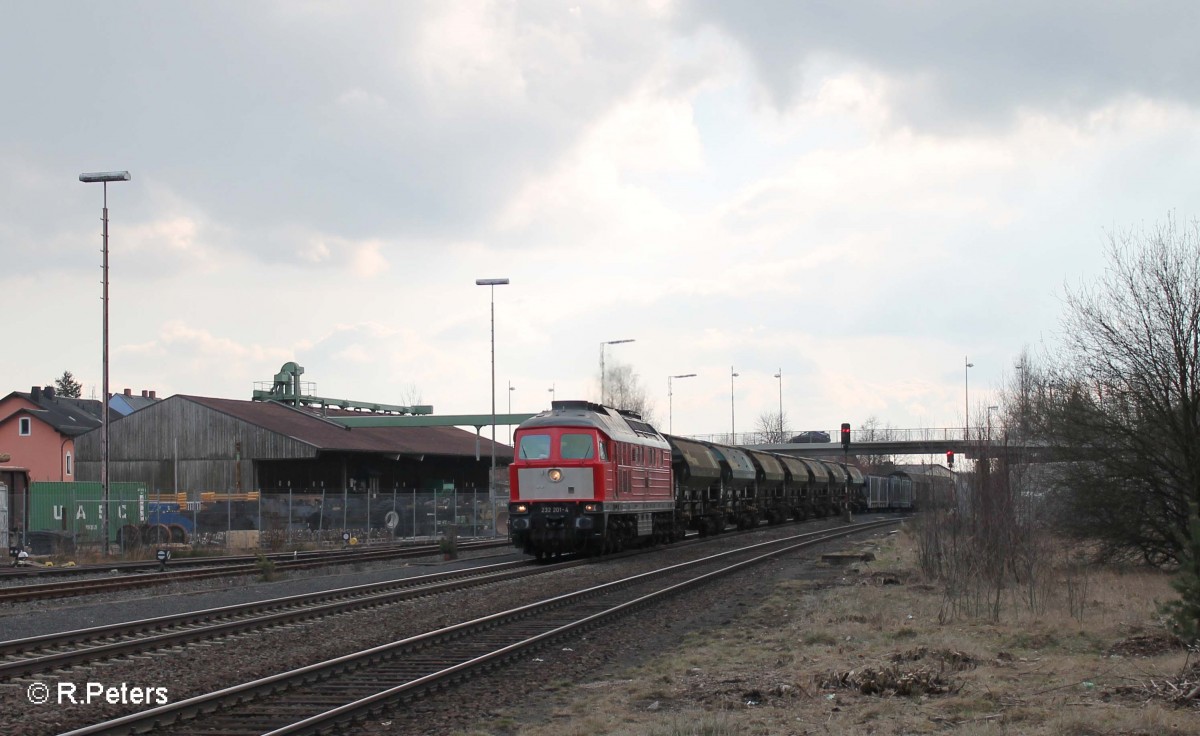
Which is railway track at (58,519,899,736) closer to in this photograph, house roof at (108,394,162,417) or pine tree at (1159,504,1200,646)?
pine tree at (1159,504,1200,646)

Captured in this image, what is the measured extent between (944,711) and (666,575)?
14636 mm

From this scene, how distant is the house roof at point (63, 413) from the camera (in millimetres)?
75875

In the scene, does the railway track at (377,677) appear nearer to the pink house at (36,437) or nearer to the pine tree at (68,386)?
the pink house at (36,437)

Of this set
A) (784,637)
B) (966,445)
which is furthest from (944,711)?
(966,445)

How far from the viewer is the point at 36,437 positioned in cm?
7606

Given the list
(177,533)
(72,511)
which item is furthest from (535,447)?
(72,511)

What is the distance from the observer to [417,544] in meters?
42.0

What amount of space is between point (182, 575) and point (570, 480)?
30.0 ft

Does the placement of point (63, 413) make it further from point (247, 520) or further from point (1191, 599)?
point (1191, 599)

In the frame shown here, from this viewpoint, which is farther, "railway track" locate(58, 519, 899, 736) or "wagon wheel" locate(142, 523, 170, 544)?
"wagon wheel" locate(142, 523, 170, 544)

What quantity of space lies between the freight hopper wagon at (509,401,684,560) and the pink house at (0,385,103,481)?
54679 millimetres

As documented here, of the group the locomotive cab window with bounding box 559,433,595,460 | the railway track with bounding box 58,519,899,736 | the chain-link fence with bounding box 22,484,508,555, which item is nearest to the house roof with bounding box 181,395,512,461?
the chain-link fence with bounding box 22,484,508,555

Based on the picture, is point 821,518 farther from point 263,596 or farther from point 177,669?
point 177,669

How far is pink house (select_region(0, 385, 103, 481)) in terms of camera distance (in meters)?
75.3
